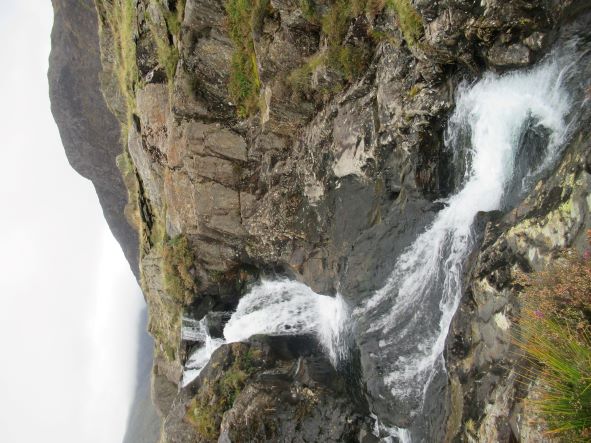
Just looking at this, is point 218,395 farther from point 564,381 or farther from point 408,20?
point 408,20

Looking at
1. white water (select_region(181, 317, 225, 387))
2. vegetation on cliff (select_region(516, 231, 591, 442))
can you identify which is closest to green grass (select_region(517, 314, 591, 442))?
vegetation on cliff (select_region(516, 231, 591, 442))

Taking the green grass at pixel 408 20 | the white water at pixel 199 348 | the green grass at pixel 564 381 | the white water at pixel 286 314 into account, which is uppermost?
the green grass at pixel 408 20

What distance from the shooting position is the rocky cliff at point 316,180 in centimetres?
738

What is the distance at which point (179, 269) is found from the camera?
16094 millimetres

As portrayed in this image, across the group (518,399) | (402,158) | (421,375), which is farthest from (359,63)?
(518,399)

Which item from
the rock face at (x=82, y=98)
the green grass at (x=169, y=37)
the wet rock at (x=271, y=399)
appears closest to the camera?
the wet rock at (x=271, y=399)

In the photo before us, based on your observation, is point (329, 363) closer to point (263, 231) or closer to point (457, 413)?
point (263, 231)

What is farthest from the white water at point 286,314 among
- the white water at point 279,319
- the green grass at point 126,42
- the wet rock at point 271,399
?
the green grass at point 126,42

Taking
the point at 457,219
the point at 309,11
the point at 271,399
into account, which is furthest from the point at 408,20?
the point at 271,399

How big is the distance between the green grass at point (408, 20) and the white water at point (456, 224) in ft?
4.57

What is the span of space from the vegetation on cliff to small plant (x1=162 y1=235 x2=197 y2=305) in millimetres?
12044

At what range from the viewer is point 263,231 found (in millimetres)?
14258

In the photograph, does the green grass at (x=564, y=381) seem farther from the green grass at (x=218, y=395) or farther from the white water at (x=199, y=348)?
the white water at (x=199, y=348)

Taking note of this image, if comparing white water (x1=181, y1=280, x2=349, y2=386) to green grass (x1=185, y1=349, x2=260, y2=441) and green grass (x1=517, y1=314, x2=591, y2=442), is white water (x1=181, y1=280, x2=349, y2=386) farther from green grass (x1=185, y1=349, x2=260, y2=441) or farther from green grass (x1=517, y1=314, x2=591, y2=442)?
green grass (x1=517, y1=314, x2=591, y2=442)
